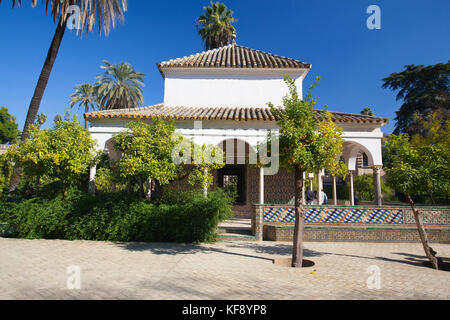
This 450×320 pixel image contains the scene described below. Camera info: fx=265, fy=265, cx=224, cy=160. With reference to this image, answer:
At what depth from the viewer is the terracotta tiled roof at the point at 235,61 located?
43.9ft

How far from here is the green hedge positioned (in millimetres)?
8477

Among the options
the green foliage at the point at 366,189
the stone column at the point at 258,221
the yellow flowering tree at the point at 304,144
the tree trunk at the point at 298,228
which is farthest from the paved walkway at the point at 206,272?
the green foliage at the point at 366,189

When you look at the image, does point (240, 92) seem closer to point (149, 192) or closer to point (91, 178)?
point (149, 192)

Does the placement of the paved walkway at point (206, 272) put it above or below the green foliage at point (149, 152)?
below

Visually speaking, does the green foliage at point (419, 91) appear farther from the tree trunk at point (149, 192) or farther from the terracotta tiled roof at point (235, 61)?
the tree trunk at point (149, 192)

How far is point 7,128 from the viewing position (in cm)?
5031

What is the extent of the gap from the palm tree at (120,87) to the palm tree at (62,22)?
17.1 m

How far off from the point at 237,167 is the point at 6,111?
57.7 meters

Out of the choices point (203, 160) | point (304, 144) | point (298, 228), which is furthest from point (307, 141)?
point (203, 160)

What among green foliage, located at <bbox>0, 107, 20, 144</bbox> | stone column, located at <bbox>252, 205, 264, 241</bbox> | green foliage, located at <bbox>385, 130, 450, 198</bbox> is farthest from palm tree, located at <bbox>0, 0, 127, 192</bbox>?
green foliage, located at <bbox>0, 107, 20, 144</bbox>

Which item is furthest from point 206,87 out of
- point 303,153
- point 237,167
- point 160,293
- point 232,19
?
point 232,19

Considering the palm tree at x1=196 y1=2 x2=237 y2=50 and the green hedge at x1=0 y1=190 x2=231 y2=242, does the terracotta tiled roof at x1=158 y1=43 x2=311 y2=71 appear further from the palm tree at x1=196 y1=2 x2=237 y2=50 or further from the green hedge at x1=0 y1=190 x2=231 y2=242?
the palm tree at x1=196 y1=2 x2=237 y2=50

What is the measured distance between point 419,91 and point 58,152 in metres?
36.1

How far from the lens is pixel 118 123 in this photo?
33.9 feet
